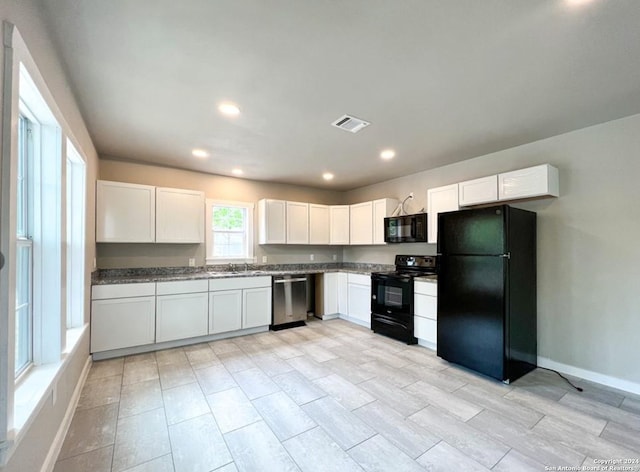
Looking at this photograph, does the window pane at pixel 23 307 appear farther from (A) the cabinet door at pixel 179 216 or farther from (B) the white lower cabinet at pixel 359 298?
(B) the white lower cabinet at pixel 359 298

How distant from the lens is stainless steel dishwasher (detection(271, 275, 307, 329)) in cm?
443

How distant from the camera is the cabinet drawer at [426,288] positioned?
11.7ft

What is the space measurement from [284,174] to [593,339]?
4378 millimetres

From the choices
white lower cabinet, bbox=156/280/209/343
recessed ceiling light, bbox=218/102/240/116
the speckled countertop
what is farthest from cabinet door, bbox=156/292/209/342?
recessed ceiling light, bbox=218/102/240/116

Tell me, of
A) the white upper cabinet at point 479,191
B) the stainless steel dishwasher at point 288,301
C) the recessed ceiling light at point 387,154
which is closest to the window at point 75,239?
the stainless steel dishwasher at point 288,301

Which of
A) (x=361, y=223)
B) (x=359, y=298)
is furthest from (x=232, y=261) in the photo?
(x=361, y=223)

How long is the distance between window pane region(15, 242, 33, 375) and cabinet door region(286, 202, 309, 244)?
3.58 meters

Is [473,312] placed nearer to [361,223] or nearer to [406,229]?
[406,229]

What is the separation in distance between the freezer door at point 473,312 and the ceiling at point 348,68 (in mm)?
1458

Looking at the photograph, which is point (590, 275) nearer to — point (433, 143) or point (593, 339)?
point (593, 339)

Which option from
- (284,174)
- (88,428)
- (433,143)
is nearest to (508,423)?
(433,143)

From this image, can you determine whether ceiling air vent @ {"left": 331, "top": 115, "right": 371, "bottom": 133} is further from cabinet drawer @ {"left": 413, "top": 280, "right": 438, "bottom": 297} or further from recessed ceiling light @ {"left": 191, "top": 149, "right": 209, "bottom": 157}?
cabinet drawer @ {"left": 413, "top": 280, "right": 438, "bottom": 297}

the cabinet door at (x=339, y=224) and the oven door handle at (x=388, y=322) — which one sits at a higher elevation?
the cabinet door at (x=339, y=224)

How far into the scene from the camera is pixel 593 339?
281 centimetres
